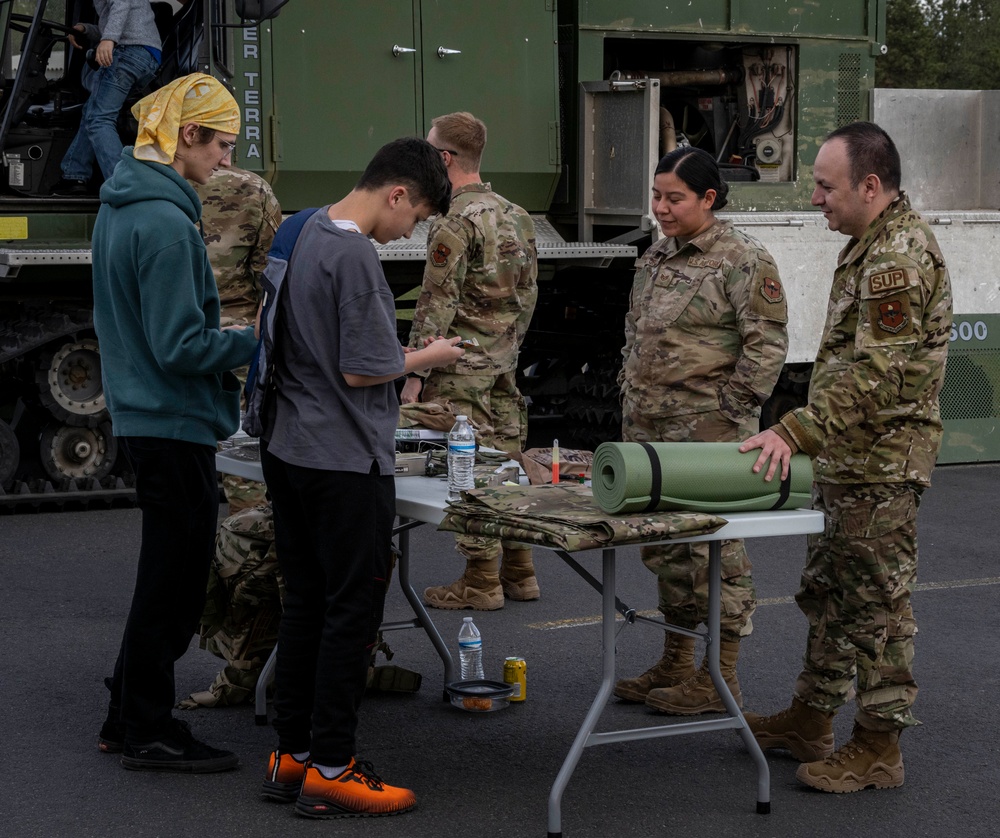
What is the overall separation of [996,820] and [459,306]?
3261 mm

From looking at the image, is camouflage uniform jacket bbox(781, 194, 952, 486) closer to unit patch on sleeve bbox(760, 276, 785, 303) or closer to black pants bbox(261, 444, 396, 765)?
unit patch on sleeve bbox(760, 276, 785, 303)

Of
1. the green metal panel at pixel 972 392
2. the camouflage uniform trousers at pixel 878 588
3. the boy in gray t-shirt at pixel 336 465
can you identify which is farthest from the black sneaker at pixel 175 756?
the green metal panel at pixel 972 392

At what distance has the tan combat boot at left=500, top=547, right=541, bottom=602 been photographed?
22.3ft

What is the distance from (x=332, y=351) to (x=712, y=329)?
1.70m

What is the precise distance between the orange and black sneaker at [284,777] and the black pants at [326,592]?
0.04 meters

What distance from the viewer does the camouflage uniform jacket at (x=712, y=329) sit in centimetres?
505

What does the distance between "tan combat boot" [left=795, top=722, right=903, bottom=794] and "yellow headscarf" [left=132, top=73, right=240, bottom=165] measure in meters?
2.56

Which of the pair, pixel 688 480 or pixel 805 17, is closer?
pixel 688 480

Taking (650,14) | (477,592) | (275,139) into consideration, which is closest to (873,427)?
(477,592)

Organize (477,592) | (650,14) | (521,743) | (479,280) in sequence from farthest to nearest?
→ 1. (650,14)
2. (477,592)
3. (479,280)
4. (521,743)

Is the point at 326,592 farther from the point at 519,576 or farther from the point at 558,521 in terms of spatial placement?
the point at 519,576

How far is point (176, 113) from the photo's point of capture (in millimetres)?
4328

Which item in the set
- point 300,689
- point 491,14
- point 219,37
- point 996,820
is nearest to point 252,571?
point 300,689

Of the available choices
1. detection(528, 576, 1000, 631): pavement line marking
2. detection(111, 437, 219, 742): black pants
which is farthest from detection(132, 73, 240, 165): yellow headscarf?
detection(528, 576, 1000, 631): pavement line marking
